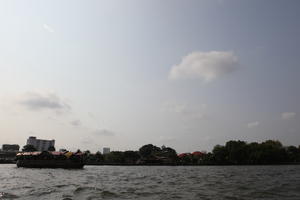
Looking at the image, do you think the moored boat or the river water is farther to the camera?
the moored boat

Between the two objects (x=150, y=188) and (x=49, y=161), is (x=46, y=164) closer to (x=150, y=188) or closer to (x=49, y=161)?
(x=49, y=161)

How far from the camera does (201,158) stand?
189250 millimetres

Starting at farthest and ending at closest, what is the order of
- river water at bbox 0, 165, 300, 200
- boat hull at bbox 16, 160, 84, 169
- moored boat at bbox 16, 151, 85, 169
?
moored boat at bbox 16, 151, 85, 169 → boat hull at bbox 16, 160, 84, 169 → river water at bbox 0, 165, 300, 200

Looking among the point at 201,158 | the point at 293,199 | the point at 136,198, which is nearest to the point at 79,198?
the point at 136,198

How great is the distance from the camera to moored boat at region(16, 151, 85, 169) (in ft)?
342

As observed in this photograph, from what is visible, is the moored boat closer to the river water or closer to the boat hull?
the boat hull

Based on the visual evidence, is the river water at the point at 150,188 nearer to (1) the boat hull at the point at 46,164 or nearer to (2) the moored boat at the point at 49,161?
(1) the boat hull at the point at 46,164

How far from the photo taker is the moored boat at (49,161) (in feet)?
342

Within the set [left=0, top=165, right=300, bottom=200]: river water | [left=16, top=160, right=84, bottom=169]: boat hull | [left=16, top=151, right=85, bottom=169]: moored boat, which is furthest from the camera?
[left=16, top=151, right=85, bottom=169]: moored boat

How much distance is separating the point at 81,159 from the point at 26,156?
1931 cm

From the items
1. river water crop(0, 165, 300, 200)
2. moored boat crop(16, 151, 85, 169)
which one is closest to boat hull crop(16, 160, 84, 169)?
moored boat crop(16, 151, 85, 169)

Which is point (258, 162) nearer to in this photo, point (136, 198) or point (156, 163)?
point (156, 163)

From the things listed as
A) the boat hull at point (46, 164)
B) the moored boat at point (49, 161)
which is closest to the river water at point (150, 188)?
the boat hull at point (46, 164)

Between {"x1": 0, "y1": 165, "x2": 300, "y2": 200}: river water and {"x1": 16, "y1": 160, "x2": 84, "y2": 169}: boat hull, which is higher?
{"x1": 16, "y1": 160, "x2": 84, "y2": 169}: boat hull
